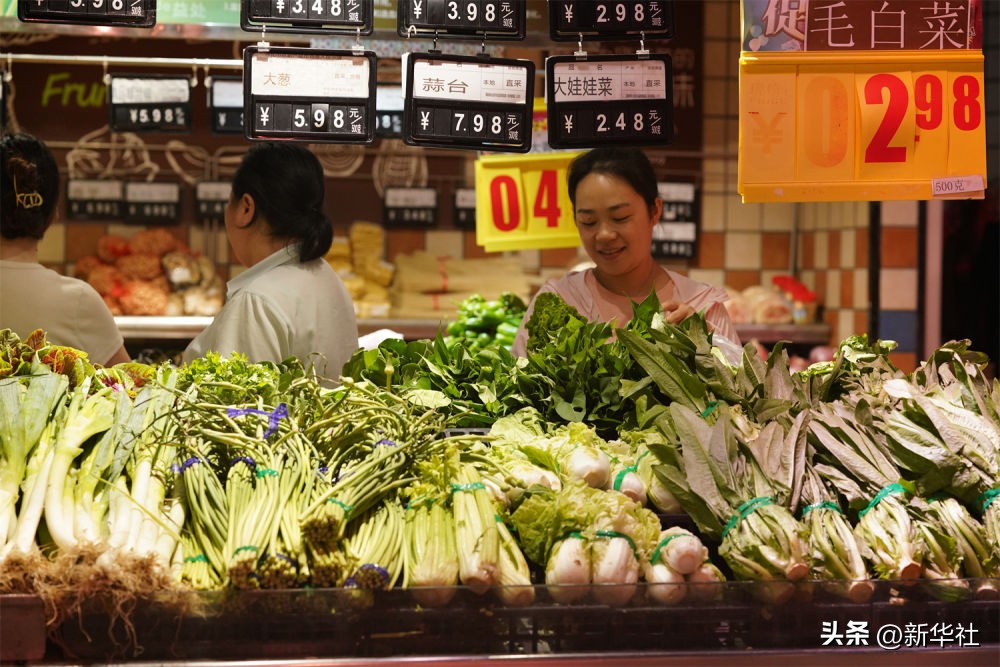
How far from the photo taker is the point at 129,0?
3273mm

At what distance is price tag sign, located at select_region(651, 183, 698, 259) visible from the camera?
22.7ft

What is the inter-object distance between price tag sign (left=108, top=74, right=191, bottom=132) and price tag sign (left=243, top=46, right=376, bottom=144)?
2.01m

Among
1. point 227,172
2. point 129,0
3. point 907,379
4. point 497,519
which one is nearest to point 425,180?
point 227,172

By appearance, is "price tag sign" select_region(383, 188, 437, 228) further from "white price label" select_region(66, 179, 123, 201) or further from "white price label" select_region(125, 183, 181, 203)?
"white price label" select_region(66, 179, 123, 201)

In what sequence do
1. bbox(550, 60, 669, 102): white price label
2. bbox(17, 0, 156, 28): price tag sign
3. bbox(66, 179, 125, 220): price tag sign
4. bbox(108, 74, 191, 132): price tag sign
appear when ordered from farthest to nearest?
bbox(66, 179, 125, 220): price tag sign, bbox(108, 74, 191, 132): price tag sign, bbox(550, 60, 669, 102): white price label, bbox(17, 0, 156, 28): price tag sign

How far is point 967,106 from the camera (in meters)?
3.14

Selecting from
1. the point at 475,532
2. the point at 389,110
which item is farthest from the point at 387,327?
the point at 475,532

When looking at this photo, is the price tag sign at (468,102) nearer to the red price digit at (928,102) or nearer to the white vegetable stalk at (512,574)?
the red price digit at (928,102)

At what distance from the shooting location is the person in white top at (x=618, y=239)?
4227 millimetres

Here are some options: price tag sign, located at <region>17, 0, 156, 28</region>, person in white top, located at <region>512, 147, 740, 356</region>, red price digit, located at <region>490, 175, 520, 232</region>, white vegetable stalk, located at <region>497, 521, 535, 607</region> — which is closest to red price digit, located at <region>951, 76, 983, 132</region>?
person in white top, located at <region>512, 147, 740, 356</region>

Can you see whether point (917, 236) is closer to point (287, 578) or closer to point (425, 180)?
point (425, 180)

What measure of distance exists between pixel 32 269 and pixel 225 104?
2.05 meters

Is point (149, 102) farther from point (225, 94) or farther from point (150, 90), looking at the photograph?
point (225, 94)

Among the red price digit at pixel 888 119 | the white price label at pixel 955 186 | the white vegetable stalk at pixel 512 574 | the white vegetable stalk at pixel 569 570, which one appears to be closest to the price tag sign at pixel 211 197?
the red price digit at pixel 888 119
